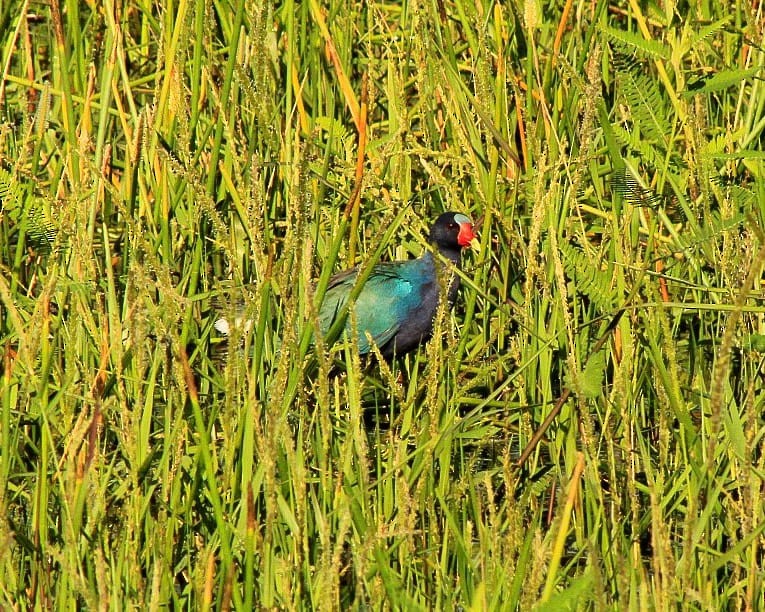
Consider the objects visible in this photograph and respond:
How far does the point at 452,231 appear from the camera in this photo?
135 inches

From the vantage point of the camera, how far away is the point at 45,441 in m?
1.82

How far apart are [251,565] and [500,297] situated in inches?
56.2

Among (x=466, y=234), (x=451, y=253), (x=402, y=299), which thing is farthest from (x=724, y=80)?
(x=402, y=299)

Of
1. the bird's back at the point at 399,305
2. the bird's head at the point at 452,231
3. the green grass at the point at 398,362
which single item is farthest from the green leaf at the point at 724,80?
the bird's back at the point at 399,305

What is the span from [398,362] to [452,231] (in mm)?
386

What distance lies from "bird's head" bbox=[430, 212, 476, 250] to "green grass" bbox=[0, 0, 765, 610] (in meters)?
0.08

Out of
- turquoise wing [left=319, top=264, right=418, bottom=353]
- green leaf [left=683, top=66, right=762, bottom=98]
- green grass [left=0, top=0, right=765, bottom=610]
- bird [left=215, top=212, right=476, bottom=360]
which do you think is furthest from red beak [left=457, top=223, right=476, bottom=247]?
green leaf [left=683, top=66, right=762, bottom=98]

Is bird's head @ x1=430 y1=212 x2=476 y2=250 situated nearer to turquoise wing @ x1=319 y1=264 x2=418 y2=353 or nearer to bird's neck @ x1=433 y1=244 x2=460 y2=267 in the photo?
bird's neck @ x1=433 y1=244 x2=460 y2=267

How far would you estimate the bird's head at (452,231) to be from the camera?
3.34 meters

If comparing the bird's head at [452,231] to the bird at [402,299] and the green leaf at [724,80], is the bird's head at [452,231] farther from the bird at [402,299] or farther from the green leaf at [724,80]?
the green leaf at [724,80]

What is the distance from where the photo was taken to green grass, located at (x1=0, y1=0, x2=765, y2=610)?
1685 millimetres

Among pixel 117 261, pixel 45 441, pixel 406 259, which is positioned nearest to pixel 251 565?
pixel 45 441

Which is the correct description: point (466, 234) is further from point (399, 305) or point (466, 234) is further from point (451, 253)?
point (399, 305)

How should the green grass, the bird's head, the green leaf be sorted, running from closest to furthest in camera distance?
the green grass
the green leaf
the bird's head
